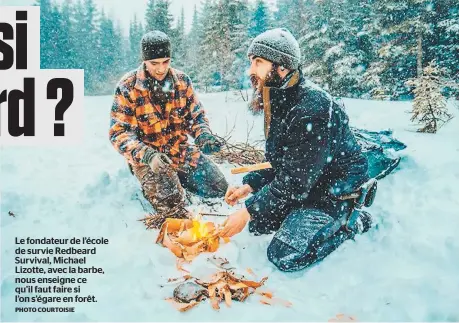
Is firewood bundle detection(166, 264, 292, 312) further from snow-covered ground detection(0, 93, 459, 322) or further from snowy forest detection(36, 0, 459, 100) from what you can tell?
snowy forest detection(36, 0, 459, 100)

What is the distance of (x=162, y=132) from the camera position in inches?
148

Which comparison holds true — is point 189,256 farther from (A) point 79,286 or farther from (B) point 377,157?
(B) point 377,157

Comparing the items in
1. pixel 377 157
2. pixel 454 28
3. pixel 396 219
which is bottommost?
pixel 396 219

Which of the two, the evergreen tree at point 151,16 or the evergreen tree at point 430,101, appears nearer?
the evergreen tree at point 430,101

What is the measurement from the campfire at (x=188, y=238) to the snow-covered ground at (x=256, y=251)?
74mm

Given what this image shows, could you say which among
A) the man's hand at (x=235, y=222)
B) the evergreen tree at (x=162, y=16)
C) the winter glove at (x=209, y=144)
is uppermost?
the evergreen tree at (x=162, y=16)

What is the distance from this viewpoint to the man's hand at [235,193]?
9.52 feet

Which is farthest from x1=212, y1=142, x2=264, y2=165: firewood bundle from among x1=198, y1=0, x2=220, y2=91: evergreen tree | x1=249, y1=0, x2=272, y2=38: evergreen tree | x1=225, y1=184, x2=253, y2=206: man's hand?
x1=198, y1=0, x2=220, y2=91: evergreen tree

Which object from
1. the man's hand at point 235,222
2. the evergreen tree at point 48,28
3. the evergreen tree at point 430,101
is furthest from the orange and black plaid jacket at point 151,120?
the evergreen tree at point 48,28

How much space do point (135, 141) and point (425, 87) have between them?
14.5 ft

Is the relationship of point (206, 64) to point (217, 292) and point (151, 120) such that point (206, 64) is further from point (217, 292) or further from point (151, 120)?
point (217, 292)

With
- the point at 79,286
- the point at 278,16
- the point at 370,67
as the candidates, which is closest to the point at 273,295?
the point at 79,286

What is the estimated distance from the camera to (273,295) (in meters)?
2.23

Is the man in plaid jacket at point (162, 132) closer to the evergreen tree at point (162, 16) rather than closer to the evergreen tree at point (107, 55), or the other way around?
the evergreen tree at point (162, 16)
